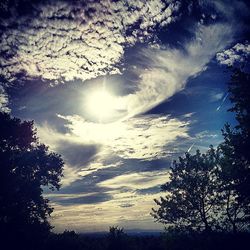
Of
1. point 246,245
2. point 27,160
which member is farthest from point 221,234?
point 27,160

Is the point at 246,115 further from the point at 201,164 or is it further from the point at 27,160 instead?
the point at 27,160

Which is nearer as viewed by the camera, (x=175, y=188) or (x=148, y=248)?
(x=148, y=248)

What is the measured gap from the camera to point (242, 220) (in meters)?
25.8

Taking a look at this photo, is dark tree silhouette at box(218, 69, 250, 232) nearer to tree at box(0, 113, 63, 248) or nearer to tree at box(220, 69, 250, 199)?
tree at box(220, 69, 250, 199)

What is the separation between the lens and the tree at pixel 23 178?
22.4 meters

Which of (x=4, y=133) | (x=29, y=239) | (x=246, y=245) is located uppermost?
(x=4, y=133)

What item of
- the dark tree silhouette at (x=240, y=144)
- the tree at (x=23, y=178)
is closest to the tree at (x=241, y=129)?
the dark tree silhouette at (x=240, y=144)

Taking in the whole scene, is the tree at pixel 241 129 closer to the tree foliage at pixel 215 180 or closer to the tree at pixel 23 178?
the tree foliage at pixel 215 180

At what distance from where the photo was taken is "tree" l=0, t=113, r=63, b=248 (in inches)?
883

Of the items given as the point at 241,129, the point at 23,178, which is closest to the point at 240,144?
the point at 241,129

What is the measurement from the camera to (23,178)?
26.0m

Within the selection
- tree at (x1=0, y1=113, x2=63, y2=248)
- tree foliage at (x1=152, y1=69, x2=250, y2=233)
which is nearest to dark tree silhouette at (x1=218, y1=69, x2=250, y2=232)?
tree foliage at (x1=152, y1=69, x2=250, y2=233)

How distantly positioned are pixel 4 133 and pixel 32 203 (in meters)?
7.37

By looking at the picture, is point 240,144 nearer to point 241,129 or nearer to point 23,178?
point 241,129
